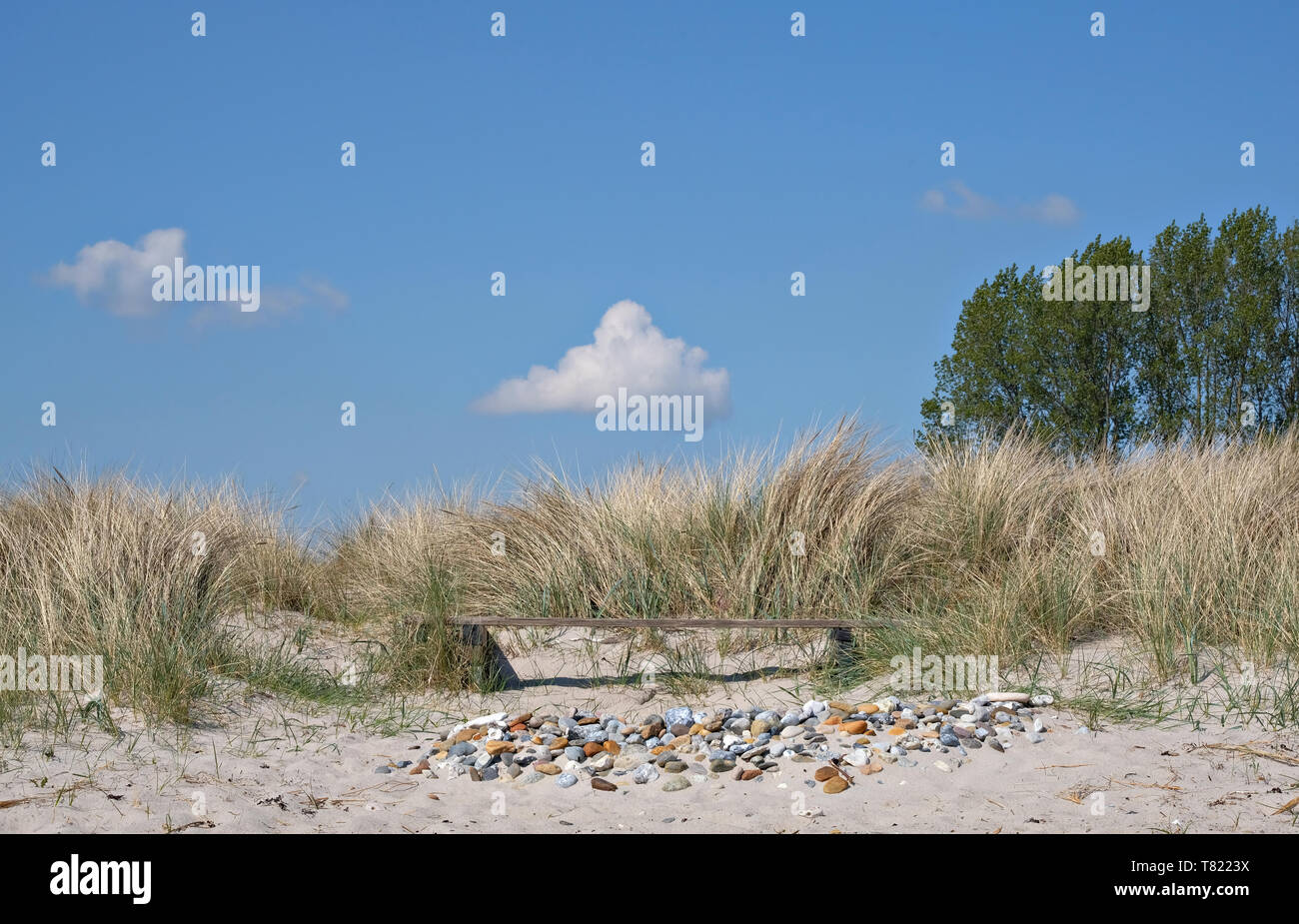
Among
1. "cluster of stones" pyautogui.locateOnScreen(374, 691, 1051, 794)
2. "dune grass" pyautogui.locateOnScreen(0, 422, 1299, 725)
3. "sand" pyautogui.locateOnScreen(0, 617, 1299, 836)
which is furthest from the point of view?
"dune grass" pyautogui.locateOnScreen(0, 422, 1299, 725)

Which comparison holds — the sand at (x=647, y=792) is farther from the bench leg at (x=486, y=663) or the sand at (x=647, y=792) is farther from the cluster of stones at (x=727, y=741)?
the bench leg at (x=486, y=663)

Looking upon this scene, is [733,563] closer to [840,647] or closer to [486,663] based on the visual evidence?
[840,647]

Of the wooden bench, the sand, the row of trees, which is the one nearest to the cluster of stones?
the sand

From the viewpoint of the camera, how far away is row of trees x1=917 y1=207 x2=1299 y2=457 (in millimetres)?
17594

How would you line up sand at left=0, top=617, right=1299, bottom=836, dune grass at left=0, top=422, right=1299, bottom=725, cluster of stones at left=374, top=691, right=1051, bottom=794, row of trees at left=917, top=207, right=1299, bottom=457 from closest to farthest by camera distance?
sand at left=0, top=617, right=1299, bottom=836, cluster of stones at left=374, top=691, right=1051, bottom=794, dune grass at left=0, top=422, right=1299, bottom=725, row of trees at left=917, top=207, right=1299, bottom=457

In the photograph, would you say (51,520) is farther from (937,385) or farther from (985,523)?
(937,385)

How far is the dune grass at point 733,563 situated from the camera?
600cm

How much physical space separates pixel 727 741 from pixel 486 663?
6.58 ft

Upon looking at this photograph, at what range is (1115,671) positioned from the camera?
19.2ft

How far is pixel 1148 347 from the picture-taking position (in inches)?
718

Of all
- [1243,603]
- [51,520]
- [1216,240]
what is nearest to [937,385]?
[1216,240]

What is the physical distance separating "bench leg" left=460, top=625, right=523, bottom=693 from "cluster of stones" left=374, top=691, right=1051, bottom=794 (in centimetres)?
77

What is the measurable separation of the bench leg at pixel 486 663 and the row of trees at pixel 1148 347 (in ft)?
39.6

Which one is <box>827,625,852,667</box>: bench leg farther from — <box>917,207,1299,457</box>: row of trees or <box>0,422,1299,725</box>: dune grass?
<box>917,207,1299,457</box>: row of trees
